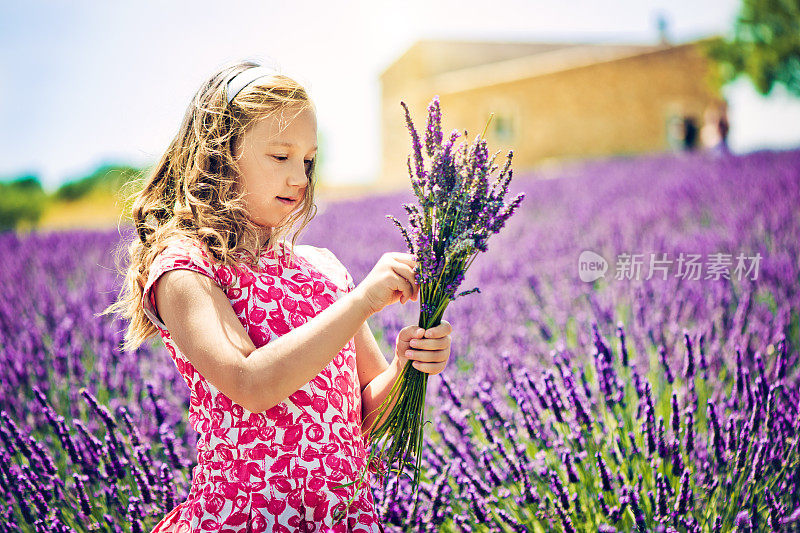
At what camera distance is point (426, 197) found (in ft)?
3.34

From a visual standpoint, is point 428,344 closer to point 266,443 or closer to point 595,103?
point 266,443

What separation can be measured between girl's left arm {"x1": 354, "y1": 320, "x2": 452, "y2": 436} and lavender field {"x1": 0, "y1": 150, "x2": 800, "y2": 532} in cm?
23

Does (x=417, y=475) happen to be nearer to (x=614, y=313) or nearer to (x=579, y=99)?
(x=614, y=313)

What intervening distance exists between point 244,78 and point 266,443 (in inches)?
26.6

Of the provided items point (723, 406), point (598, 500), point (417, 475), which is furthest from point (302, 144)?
point (723, 406)

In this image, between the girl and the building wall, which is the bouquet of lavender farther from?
the building wall

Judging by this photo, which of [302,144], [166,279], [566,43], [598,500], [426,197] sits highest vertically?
[566,43]

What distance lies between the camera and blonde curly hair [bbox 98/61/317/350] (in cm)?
109

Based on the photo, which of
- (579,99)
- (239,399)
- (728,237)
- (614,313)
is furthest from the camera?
(579,99)

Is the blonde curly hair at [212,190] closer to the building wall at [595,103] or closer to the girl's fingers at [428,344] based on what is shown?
the girl's fingers at [428,344]

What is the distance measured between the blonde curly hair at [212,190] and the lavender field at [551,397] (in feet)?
1.47

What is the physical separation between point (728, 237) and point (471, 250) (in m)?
3.35

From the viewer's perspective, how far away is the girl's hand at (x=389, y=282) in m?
0.99

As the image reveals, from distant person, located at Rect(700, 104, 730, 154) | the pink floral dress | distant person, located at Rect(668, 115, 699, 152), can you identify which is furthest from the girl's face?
distant person, located at Rect(668, 115, 699, 152)
